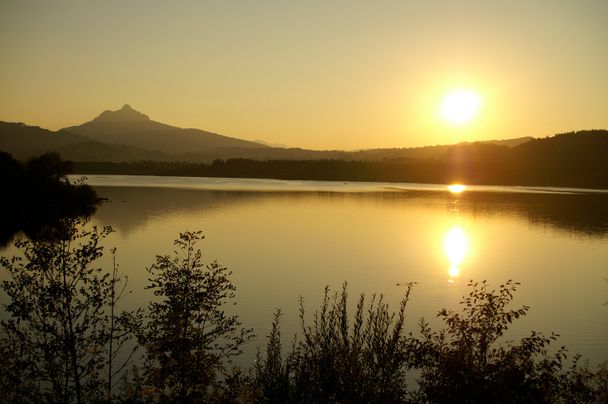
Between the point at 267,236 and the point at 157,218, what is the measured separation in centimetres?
1881

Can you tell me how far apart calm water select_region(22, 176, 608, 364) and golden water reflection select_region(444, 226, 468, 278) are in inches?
4.5

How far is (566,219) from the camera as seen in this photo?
79500mm

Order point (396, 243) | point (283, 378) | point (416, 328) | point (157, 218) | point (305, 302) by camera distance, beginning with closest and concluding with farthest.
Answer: point (283, 378)
point (416, 328)
point (305, 302)
point (396, 243)
point (157, 218)

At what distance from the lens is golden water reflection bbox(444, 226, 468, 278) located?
139ft

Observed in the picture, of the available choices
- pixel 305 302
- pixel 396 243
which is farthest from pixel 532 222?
pixel 305 302

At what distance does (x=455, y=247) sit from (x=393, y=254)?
866 centimetres

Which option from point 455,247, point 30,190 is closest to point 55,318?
point 455,247

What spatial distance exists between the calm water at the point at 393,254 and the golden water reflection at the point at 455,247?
114mm

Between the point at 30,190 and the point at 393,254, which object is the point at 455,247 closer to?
the point at 393,254

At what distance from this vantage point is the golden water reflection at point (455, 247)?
139 ft

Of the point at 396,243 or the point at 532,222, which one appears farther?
the point at 532,222

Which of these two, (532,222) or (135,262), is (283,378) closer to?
(135,262)

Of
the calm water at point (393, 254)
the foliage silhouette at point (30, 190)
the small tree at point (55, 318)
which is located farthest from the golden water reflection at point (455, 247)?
the foliage silhouette at point (30, 190)

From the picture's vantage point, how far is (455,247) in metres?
53.5
